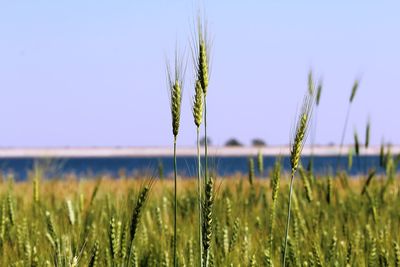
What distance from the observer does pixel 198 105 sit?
2.23 m

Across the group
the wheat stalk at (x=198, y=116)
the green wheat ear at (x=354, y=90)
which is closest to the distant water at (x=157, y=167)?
the wheat stalk at (x=198, y=116)

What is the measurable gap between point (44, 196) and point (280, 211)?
195 cm

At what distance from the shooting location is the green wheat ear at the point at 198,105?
219cm

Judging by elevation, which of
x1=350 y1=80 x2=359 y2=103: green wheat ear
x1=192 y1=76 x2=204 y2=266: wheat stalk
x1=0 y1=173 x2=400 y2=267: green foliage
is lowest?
x1=0 y1=173 x2=400 y2=267: green foliage

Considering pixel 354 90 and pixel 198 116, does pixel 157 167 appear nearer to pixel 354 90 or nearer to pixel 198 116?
pixel 198 116

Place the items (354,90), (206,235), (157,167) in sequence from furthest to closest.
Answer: (354,90), (157,167), (206,235)

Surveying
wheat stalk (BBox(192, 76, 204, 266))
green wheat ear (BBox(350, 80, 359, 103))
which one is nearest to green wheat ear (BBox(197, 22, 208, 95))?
wheat stalk (BBox(192, 76, 204, 266))

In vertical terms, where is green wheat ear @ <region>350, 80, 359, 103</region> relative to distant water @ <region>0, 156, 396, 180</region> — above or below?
above

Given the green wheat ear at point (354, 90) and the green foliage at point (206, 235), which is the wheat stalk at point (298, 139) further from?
the green wheat ear at point (354, 90)

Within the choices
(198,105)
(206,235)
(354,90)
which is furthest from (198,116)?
(354,90)

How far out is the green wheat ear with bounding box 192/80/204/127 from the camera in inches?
86.2

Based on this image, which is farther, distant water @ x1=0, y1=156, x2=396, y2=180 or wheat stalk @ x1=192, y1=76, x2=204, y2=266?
distant water @ x1=0, y1=156, x2=396, y2=180

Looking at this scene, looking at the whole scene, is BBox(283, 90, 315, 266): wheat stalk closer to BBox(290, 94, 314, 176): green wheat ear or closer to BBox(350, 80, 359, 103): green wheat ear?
BBox(290, 94, 314, 176): green wheat ear

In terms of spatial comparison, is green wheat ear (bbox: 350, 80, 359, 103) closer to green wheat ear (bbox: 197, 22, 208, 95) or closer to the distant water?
the distant water
